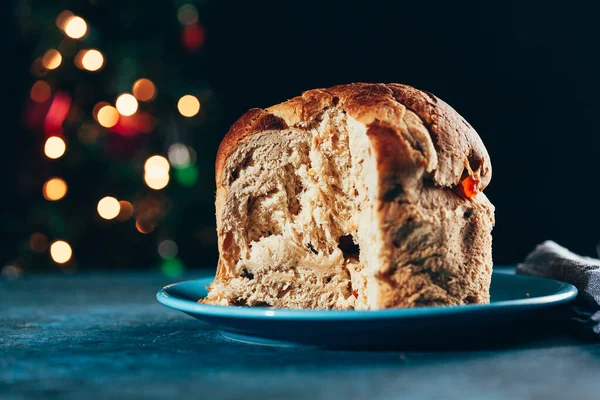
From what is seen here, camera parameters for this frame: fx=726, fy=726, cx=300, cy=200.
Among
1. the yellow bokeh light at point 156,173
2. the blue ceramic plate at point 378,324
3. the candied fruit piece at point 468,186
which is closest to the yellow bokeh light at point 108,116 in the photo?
the yellow bokeh light at point 156,173

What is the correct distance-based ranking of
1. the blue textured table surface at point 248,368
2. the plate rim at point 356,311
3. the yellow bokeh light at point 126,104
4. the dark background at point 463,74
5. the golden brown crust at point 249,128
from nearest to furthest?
the blue textured table surface at point 248,368, the plate rim at point 356,311, the golden brown crust at point 249,128, the dark background at point 463,74, the yellow bokeh light at point 126,104

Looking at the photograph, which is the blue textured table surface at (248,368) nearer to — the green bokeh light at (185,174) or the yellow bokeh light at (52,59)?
the green bokeh light at (185,174)

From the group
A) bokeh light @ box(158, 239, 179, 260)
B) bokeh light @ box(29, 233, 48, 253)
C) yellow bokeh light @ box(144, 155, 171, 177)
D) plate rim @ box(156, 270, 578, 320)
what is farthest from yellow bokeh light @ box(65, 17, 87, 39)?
plate rim @ box(156, 270, 578, 320)

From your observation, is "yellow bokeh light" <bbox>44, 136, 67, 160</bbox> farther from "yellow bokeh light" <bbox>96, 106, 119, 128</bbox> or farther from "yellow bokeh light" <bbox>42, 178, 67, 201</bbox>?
"yellow bokeh light" <bbox>96, 106, 119, 128</bbox>

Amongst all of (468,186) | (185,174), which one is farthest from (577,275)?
(185,174)

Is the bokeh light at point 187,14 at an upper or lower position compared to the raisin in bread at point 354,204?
upper

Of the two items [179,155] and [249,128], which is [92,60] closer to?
[179,155]
